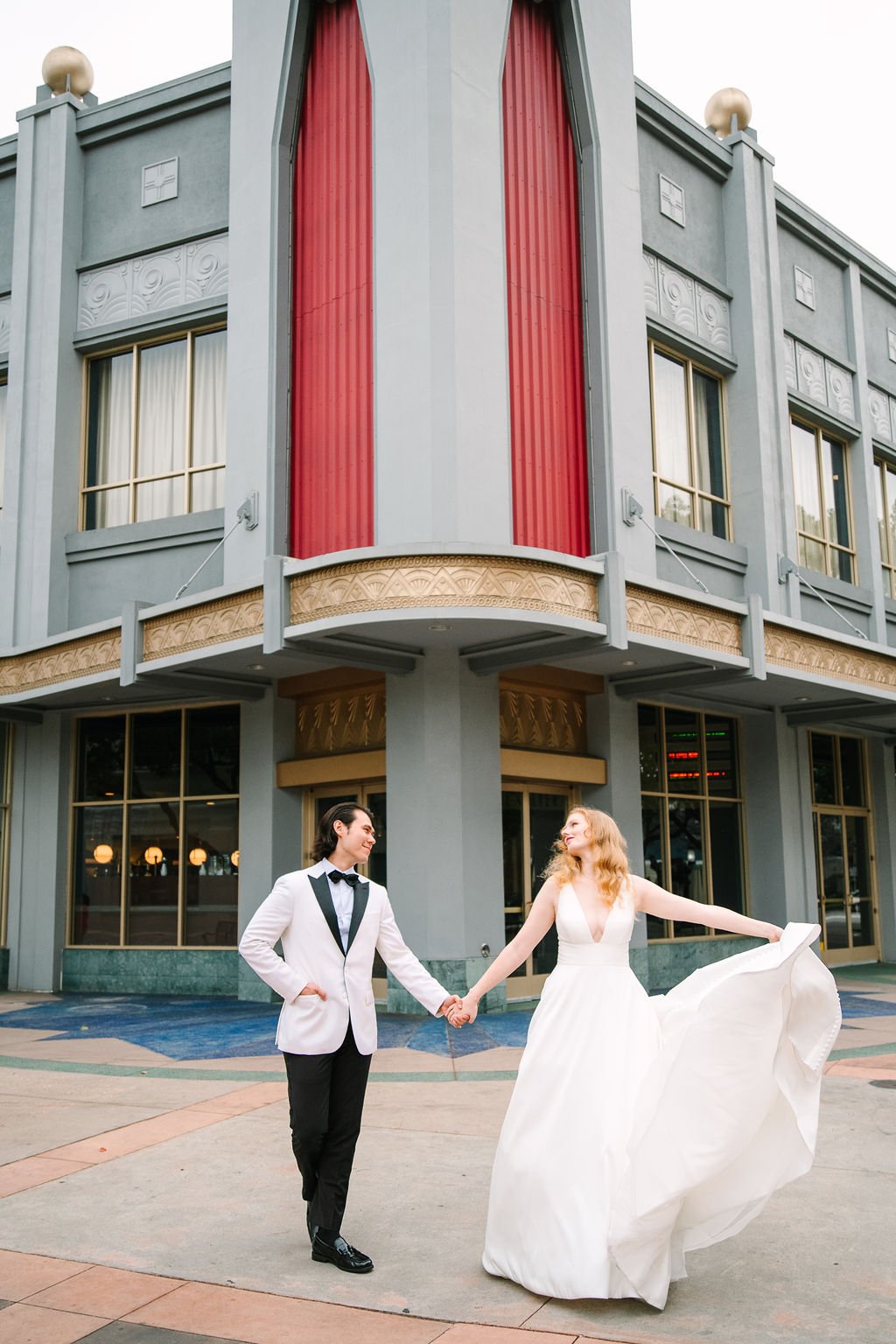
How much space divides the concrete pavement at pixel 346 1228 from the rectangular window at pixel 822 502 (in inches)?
470

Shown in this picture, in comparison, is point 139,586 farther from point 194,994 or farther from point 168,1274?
point 168,1274

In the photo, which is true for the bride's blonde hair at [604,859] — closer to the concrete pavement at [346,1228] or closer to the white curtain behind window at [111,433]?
→ the concrete pavement at [346,1228]

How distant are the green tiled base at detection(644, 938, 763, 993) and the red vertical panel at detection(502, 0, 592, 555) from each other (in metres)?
5.60

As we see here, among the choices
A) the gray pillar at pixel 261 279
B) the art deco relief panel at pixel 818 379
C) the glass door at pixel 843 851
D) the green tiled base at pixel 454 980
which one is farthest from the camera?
the art deco relief panel at pixel 818 379

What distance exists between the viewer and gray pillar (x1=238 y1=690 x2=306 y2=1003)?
14.9m

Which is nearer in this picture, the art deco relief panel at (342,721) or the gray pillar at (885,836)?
the art deco relief panel at (342,721)

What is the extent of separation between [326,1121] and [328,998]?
0.51 metres

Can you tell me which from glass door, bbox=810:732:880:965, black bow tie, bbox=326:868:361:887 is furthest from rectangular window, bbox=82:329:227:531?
black bow tie, bbox=326:868:361:887

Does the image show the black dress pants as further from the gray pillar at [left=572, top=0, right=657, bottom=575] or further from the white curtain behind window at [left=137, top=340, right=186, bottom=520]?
the white curtain behind window at [left=137, top=340, right=186, bottom=520]

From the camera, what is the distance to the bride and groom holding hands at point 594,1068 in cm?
450

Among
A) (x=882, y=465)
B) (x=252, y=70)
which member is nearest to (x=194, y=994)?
(x=252, y=70)

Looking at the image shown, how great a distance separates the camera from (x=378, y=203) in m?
14.1

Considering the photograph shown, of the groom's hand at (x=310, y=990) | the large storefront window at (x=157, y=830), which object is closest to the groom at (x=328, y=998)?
the groom's hand at (x=310, y=990)

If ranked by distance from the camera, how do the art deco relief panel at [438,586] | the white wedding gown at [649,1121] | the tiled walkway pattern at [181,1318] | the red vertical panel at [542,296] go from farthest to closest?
1. the red vertical panel at [542,296]
2. the art deco relief panel at [438,586]
3. the white wedding gown at [649,1121]
4. the tiled walkway pattern at [181,1318]
